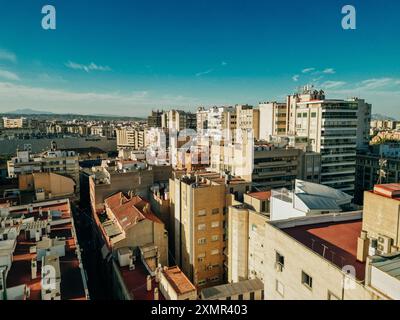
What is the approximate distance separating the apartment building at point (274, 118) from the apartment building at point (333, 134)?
21.2 feet

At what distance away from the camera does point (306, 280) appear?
971cm

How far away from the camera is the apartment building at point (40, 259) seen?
16.2 metres

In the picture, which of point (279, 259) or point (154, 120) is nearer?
point (279, 259)

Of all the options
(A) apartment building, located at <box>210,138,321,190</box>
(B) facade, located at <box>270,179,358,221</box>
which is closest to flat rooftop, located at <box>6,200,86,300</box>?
(B) facade, located at <box>270,179,358,221</box>

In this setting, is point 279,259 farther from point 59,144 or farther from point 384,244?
point 59,144

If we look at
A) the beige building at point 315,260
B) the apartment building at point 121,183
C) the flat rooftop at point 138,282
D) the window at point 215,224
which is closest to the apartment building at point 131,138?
the apartment building at point 121,183

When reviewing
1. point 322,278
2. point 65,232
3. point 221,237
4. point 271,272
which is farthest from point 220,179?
point 322,278

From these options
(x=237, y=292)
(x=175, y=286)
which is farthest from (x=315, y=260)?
(x=175, y=286)

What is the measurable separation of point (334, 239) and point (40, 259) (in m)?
18.8

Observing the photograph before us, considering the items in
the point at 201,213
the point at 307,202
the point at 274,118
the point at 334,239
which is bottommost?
the point at 201,213

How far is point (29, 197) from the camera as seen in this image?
39.6 m

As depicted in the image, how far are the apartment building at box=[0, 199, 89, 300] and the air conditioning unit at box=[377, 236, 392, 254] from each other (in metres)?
14.3

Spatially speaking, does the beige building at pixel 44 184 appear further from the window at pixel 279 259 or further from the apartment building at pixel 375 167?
the apartment building at pixel 375 167
